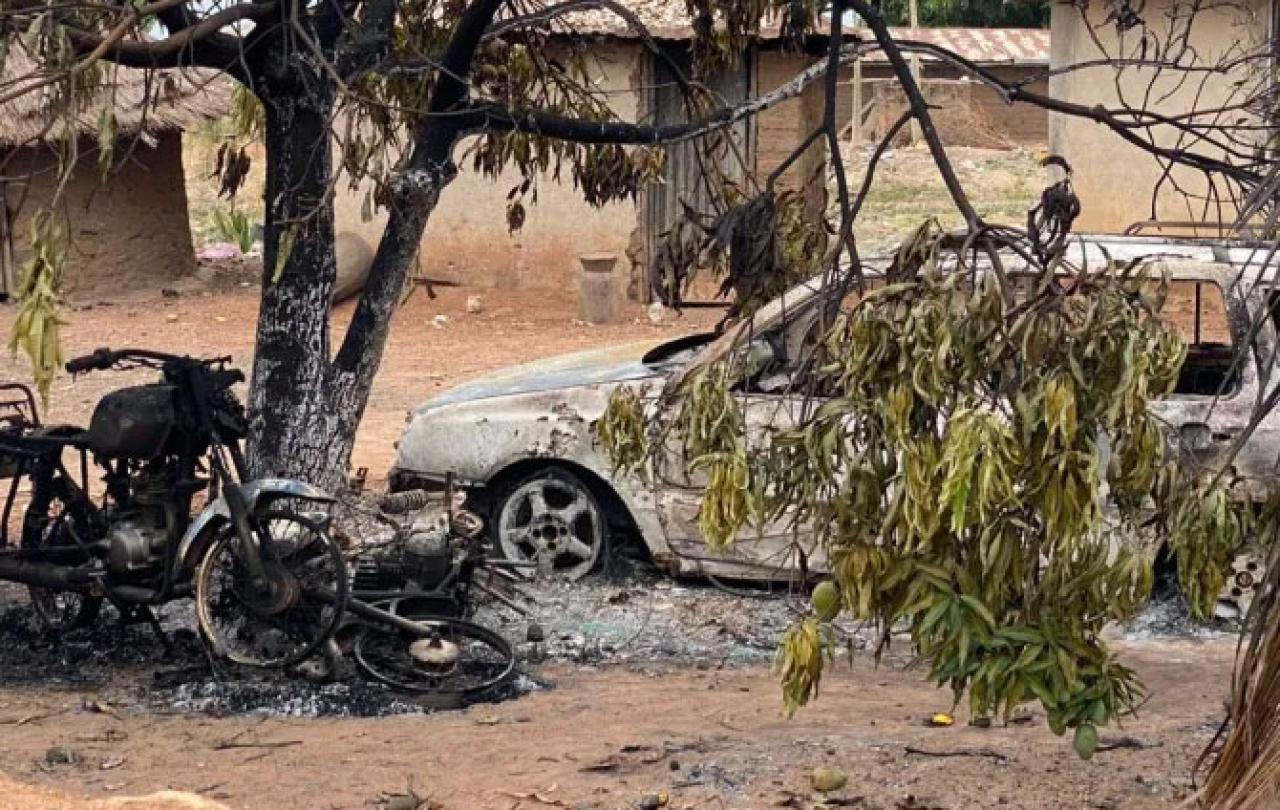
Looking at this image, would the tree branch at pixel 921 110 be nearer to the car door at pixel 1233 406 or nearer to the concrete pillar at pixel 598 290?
the car door at pixel 1233 406

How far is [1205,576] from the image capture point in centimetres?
456

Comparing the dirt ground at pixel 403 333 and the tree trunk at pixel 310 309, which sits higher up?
the tree trunk at pixel 310 309

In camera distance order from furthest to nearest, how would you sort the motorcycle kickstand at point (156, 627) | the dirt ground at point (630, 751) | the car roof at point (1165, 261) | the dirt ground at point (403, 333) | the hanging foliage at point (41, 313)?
the dirt ground at point (403, 333) → the car roof at point (1165, 261) → the motorcycle kickstand at point (156, 627) → the dirt ground at point (630, 751) → the hanging foliage at point (41, 313)

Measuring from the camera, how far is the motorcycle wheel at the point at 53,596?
7695 mm

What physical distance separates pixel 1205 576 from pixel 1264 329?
12.0 ft

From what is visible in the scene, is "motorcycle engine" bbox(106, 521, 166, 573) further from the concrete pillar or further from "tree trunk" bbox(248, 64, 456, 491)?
the concrete pillar

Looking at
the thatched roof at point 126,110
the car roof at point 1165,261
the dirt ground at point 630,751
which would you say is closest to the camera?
the dirt ground at point 630,751

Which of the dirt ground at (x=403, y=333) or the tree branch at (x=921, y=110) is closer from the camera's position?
the tree branch at (x=921, y=110)

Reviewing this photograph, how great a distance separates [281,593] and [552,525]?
1839mm

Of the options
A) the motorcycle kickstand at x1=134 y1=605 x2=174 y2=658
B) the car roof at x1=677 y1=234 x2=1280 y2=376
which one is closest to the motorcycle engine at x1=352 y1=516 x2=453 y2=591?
the motorcycle kickstand at x1=134 y1=605 x2=174 y2=658

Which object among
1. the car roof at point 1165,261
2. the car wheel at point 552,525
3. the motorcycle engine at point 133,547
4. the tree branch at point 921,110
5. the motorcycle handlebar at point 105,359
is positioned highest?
the tree branch at point 921,110

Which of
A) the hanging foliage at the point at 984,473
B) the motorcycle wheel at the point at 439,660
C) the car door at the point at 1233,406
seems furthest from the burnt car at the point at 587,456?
the hanging foliage at the point at 984,473

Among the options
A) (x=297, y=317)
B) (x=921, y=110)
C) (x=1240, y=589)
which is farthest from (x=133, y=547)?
(x=1240, y=589)

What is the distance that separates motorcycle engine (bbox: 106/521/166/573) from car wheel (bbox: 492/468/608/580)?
181cm
